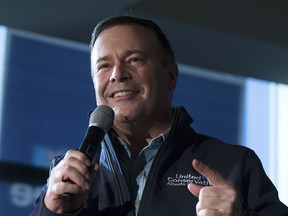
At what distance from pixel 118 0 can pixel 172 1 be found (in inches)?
11.3

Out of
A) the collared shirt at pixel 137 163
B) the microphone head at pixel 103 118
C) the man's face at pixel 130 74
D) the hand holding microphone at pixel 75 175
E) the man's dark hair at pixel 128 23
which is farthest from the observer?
the man's dark hair at pixel 128 23

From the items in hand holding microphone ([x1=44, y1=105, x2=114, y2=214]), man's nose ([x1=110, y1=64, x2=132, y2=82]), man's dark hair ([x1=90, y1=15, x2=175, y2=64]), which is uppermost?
man's dark hair ([x1=90, y1=15, x2=175, y2=64])

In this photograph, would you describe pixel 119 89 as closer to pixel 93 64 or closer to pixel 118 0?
pixel 93 64

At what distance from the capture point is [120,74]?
2.36 metres

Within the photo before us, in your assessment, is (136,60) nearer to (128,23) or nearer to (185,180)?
(128,23)

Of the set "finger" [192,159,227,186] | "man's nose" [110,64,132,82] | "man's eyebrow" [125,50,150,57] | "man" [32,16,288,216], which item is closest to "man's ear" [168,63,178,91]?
"man" [32,16,288,216]

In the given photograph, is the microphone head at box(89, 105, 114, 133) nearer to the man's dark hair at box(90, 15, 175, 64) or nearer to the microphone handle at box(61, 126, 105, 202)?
the microphone handle at box(61, 126, 105, 202)

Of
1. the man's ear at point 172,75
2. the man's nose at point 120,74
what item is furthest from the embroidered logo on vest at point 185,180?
the man's ear at point 172,75

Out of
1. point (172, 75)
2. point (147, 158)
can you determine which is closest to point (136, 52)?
point (172, 75)

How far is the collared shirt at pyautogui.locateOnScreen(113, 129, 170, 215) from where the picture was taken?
86.4 inches

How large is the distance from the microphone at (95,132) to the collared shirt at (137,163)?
0.20m

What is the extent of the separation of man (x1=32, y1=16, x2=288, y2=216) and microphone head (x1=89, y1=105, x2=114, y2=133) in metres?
0.15

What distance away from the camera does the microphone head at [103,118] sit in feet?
6.72

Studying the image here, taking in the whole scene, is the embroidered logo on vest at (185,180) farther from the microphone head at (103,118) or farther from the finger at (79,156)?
the finger at (79,156)
